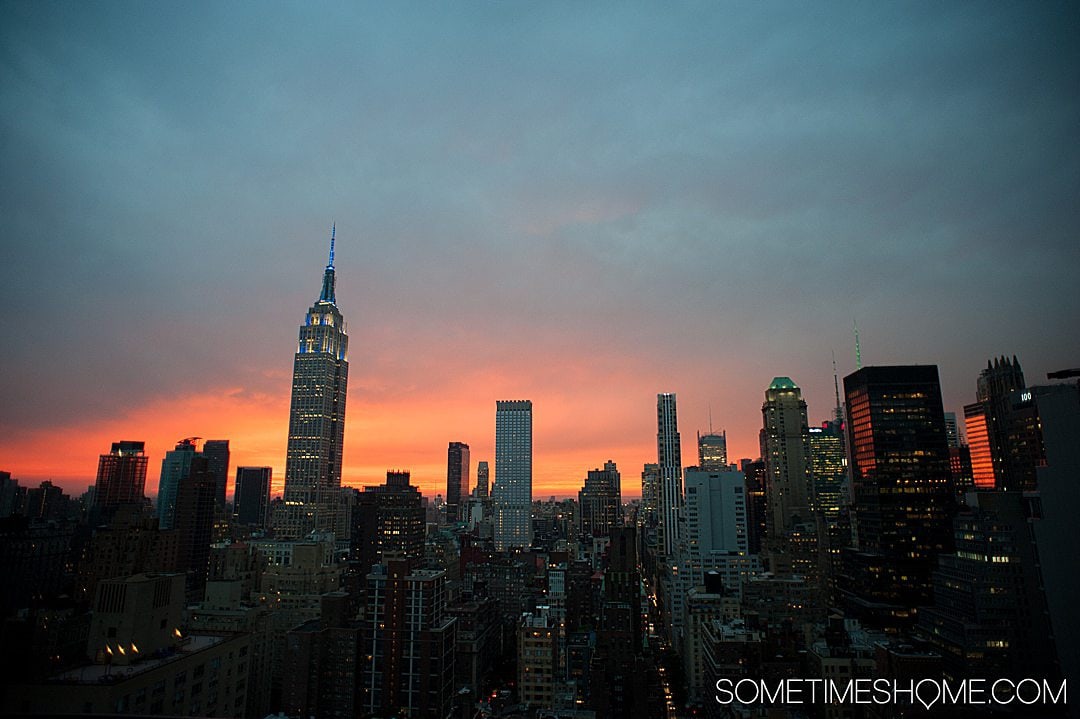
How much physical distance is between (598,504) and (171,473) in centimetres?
6791

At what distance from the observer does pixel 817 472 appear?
84938 mm

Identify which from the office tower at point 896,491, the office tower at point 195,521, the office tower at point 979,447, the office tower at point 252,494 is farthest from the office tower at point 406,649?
the office tower at point 252,494

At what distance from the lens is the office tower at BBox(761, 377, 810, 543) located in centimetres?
7688

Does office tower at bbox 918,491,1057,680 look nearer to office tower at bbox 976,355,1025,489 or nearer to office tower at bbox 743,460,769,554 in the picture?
office tower at bbox 976,355,1025,489

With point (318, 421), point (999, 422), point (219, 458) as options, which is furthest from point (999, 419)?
point (219, 458)

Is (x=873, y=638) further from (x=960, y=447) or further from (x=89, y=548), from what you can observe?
(x=960, y=447)

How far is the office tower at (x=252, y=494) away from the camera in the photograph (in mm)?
100188

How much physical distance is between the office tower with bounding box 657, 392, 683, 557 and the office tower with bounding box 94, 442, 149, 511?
59.0 m

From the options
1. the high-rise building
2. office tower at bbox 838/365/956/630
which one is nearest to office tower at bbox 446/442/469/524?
office tower at bbox 838/365/956/630

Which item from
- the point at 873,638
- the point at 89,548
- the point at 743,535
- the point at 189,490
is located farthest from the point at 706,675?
the point at 189,490

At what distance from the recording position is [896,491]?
158 feet

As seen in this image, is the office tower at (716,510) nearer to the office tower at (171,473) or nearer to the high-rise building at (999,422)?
the high-rise building at (999,422)

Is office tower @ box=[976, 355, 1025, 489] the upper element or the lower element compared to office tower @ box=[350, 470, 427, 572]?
upper

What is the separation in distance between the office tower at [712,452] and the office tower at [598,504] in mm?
17907
